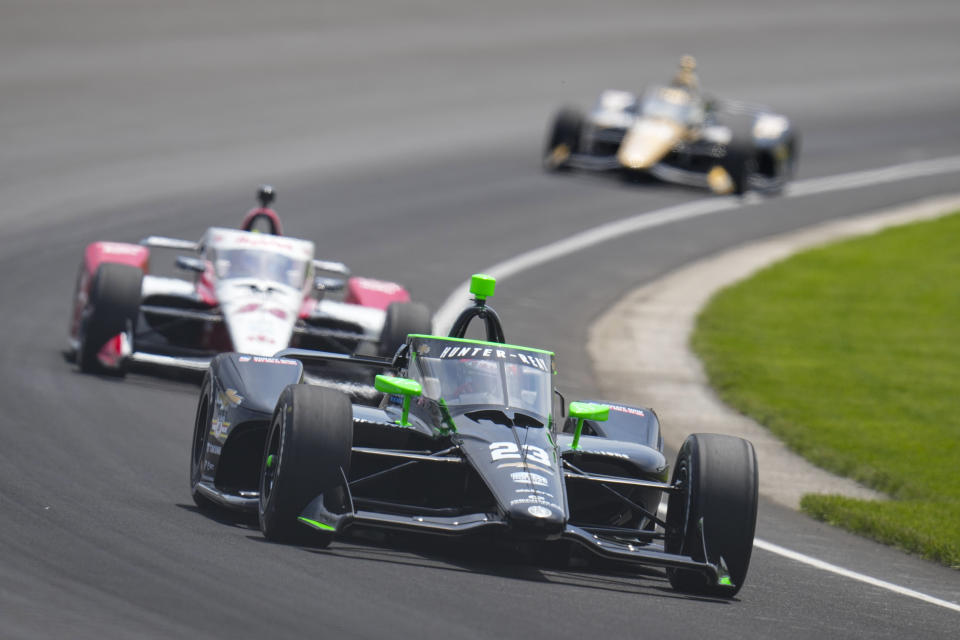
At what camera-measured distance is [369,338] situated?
16047mm

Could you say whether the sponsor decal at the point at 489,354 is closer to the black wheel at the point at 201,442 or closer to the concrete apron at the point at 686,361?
the black wheel at the point at 201,442

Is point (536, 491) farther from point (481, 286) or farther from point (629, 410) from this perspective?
point (629, 410)

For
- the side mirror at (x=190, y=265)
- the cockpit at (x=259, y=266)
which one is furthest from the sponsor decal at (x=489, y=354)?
the side mirror at (x=190, y=265)

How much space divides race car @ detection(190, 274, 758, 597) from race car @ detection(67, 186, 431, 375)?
13.4ft

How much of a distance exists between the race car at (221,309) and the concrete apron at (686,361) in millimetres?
2575

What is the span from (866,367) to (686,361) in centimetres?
222

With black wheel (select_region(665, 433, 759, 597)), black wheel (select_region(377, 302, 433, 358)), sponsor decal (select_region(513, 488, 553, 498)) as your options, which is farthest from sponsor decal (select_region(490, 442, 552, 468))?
black wheel (select_region(377, 302, 433, 358))

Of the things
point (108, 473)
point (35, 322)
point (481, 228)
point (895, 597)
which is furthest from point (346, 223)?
point (895, 597)

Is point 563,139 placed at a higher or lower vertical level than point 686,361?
higher

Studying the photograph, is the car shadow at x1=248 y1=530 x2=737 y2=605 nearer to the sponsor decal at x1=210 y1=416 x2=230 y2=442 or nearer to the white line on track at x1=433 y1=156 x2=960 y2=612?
the sponsor decal at x1=210 y1=416 x2=230 y2=442

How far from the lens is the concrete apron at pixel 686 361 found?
1465 cm

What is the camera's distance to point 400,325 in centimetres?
1541

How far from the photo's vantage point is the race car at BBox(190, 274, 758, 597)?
9.39m

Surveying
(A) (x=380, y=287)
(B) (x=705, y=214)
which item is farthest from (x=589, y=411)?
(B) (x=705, y=214)
